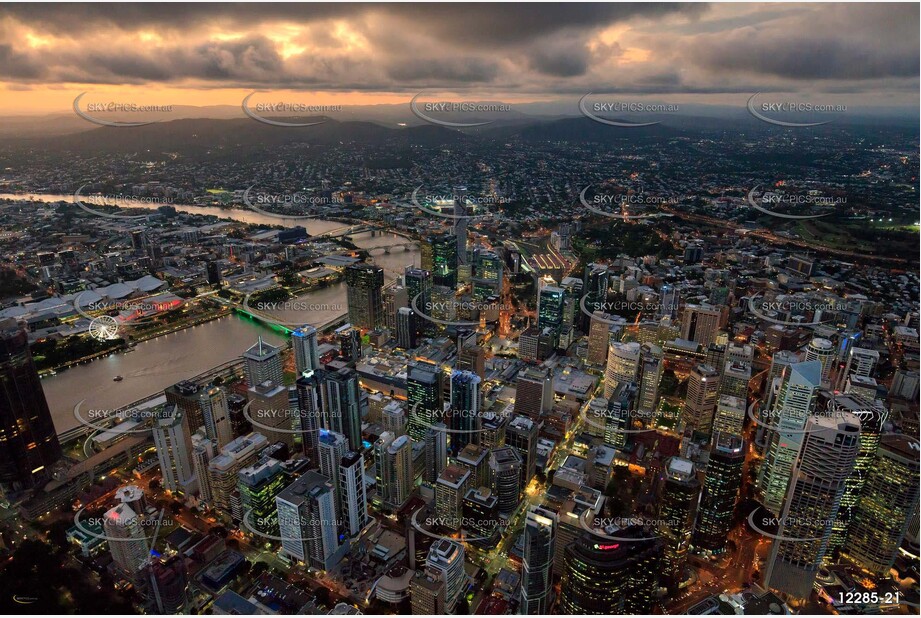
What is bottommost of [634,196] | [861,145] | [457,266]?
[457,266]

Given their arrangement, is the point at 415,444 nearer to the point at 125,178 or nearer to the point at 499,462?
the point at 499,462

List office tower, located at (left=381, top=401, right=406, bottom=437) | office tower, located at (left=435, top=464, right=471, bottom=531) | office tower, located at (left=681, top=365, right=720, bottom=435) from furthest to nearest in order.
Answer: office tower, located at (left=681, top=365, right=720, bottom=435) < office tower, located at (left=381, top=401, right=406, bottom=437) < office tower, located at (left=435, top=464, right=471, bottom=531)

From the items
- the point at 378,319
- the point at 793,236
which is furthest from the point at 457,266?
the point at 793,236

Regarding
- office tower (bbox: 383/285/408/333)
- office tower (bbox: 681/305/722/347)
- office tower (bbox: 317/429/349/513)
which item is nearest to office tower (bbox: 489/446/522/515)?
office tower (bbox: 317/429/349/513)

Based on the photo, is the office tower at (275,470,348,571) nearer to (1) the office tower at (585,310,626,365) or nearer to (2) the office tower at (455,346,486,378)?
(2) the office tower at (455,346,486,378)

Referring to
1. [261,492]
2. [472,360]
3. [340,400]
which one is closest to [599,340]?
[472,360]

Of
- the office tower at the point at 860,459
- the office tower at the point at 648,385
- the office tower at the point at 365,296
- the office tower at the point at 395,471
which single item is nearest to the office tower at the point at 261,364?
the office tower at the point at 395,471
